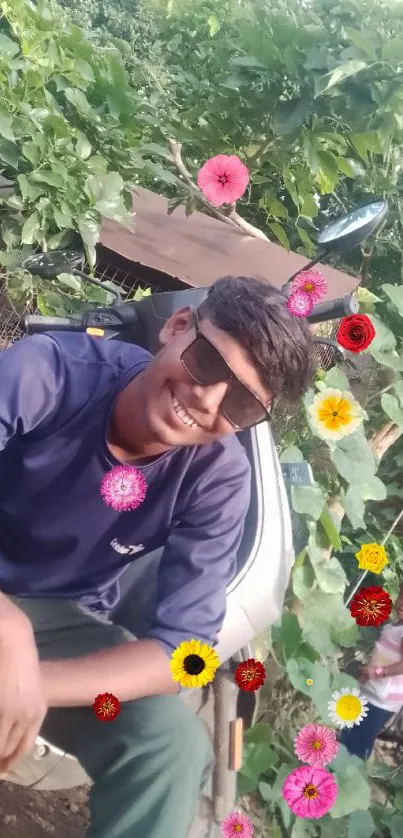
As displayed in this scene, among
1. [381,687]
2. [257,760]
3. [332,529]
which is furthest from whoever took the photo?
[332,529]

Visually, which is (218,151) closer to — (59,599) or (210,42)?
(210,42)

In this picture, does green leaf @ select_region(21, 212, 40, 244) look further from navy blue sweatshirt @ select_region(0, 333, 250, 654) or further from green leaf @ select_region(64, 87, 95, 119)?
navy blue sweatshirt @ select_region(0, 333, 250, 654)

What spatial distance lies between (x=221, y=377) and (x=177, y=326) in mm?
59

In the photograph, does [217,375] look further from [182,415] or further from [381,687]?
[381,687]

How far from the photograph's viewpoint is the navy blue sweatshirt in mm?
447

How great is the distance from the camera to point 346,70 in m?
0.75

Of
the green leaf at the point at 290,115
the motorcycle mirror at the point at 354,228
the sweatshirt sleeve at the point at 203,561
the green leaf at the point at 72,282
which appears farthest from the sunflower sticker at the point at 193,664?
the green leaf at the point at 290,115

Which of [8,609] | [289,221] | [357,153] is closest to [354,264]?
[289,221]

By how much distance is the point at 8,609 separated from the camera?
1.23 ft

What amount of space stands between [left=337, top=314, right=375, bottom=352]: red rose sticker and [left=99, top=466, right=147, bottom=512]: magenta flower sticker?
184 millimetres

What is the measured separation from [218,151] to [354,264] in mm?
345

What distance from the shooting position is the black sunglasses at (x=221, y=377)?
43cm

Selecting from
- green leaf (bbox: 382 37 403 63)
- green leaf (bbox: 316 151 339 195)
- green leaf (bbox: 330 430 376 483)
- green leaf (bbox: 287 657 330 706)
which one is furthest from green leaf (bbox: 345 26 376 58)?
green leaf (bbox: 287 657 330 706)

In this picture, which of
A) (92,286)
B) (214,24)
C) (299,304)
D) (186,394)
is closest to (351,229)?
(299,304)
